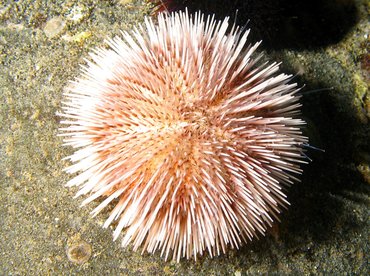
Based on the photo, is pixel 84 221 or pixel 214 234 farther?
pixel 84 221

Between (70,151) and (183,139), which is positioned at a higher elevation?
(70,151)

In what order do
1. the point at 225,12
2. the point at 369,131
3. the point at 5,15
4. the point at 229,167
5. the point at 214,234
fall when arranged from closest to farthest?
the point at 229,167 → the point at 214,234 → the point at 225,12 → the point at 5,15 → the point at 369,131

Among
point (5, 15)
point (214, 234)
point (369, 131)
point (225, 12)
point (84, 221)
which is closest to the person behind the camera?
point (214, 234)

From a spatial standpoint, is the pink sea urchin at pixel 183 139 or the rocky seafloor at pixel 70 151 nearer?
the pink sea urchin at pixel 183 139

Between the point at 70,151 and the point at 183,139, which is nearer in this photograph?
the point at 183,139

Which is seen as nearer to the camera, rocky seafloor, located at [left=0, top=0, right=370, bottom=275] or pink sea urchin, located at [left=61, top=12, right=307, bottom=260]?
pink sea urchin, located at [left=61, top=12, right=307, bottom=260]

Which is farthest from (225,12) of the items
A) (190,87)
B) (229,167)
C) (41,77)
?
(41,77)

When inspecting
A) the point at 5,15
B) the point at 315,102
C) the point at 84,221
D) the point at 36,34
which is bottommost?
the point at 315,102

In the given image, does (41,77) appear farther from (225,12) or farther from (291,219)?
(291,219)
